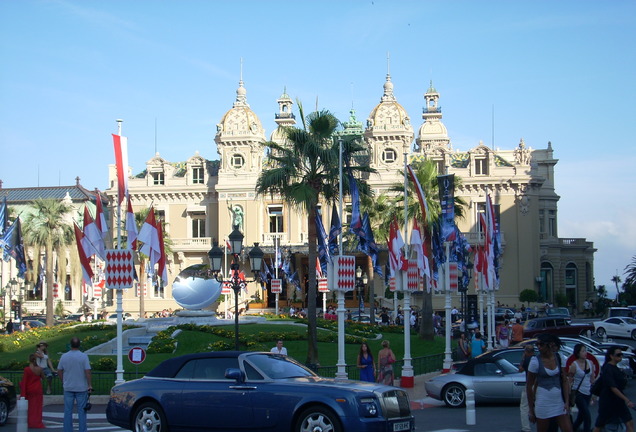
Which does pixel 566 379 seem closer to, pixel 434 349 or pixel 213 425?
pixel 213 425

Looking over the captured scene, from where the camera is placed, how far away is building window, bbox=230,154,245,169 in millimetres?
73156

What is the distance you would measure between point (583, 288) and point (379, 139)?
2178 cm

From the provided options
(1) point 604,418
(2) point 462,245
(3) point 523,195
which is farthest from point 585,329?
(1) point 604,418

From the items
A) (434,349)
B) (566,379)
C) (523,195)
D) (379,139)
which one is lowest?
(434,349)

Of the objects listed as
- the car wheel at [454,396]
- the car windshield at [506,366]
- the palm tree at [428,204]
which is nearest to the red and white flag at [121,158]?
the car wheel at [454,396]

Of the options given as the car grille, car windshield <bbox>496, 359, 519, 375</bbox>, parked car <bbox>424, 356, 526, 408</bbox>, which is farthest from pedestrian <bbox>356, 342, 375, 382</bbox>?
the car grille

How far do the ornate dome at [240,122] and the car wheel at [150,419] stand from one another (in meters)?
59.8

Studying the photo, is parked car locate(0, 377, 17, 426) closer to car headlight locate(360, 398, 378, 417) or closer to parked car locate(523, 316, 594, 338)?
car headlight locate(360, 398, 378, 417)

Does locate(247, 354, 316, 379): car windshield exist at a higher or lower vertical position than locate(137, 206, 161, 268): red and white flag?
lower

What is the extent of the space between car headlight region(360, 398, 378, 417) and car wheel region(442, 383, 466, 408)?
8.03 metres

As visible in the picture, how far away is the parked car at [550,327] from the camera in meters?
41.1

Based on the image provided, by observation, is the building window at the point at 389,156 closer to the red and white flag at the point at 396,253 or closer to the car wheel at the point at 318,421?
the red and white flag at the point at 396,253

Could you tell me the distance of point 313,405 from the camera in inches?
489

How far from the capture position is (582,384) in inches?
535
